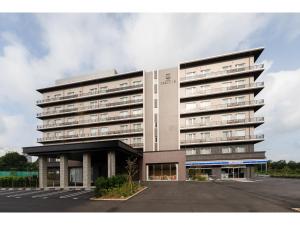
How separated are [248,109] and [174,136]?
49.6 feet

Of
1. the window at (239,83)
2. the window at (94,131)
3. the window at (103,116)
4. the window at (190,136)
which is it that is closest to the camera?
the window at (239,83)

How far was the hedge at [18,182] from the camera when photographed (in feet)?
95.5

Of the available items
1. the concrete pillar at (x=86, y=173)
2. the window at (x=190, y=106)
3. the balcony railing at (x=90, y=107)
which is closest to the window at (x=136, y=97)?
the balcony railing at (x=90, y=107)

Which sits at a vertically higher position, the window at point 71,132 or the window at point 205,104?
the window at point 205,104

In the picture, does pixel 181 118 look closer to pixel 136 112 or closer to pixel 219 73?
pixel 136 112

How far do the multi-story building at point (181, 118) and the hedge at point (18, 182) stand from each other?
296 inches

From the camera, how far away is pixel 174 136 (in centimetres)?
4322

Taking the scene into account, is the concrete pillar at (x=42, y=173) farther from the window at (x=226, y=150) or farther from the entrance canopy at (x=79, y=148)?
the window at (x=226, y=150)

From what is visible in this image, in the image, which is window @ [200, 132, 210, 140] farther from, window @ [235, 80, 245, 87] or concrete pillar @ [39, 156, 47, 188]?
concrete pillar @ [39, 156, 47, 188]

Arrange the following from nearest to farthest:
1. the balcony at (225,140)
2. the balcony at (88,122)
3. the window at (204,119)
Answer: the balcony at (225,140) → the window at (204,119) → the balcony at (88,122)

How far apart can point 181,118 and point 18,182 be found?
29950 mm

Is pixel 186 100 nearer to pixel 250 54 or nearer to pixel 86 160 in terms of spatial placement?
pixel 250 54

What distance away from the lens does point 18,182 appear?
29.6m

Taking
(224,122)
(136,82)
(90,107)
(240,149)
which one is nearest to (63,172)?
(90,107)
